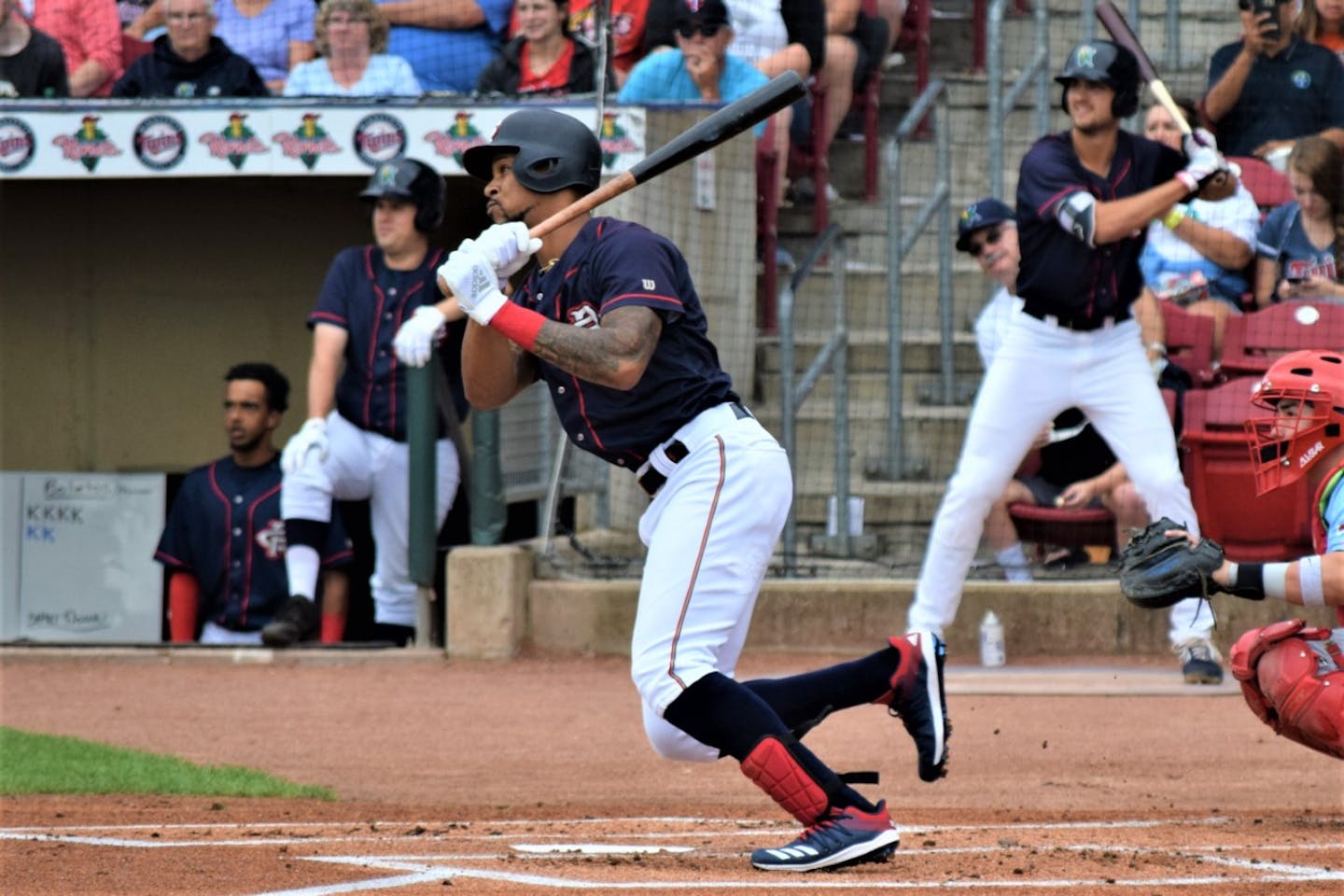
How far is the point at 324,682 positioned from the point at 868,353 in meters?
3.29

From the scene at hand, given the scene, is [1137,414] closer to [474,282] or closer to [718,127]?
[718,127]

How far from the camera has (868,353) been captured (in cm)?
975

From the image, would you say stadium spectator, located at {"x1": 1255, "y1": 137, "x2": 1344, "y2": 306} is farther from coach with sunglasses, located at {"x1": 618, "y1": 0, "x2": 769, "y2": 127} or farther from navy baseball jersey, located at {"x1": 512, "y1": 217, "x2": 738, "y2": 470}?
navy baseball jersey, located at {"x1": 512, "y1": 217, "x2": 738, "y2": 470}

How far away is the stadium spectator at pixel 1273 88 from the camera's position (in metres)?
9.04

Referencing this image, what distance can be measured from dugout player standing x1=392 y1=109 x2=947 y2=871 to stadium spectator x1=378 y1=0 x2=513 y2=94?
4.97 m

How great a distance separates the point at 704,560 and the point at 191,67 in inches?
228

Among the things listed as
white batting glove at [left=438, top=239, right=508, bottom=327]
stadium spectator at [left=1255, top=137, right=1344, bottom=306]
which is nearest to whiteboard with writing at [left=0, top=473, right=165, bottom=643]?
stadium spectator at [left=1255, top=137, right=1344, bottom=306]

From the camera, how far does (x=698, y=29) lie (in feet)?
29.7

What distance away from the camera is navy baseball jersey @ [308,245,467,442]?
8398mm

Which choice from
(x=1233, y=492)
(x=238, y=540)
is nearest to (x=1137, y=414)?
(x=1233, y=492)

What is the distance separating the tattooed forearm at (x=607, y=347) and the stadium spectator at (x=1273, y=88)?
567 centimetres

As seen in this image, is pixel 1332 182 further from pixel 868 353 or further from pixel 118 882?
pixel 118 882

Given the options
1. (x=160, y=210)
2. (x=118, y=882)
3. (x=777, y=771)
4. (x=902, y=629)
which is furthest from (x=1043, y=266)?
(x=160, y=210)

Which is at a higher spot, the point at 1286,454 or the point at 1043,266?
the point at 1043,266
